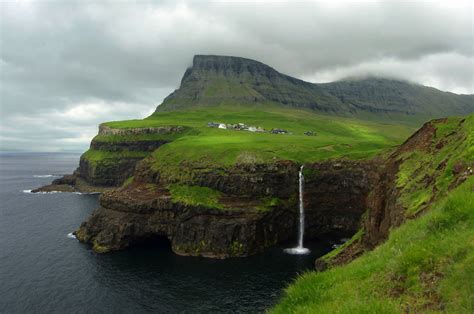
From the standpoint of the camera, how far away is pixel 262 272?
71562 mm

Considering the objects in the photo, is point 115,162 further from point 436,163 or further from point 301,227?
point 436,163

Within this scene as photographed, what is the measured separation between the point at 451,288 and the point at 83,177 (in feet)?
689

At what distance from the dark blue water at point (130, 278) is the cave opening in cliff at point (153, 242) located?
2186 mm

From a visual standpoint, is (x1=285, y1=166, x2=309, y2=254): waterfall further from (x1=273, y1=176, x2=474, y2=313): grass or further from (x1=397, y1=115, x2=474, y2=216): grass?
(x1=273, y1=176, x2=474, y2=313): grass

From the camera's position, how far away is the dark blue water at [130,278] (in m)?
58.1

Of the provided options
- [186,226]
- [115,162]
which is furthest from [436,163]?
[115,162]

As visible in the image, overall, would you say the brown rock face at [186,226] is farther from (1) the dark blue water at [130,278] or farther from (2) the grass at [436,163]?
(2) the grass at [436,163]

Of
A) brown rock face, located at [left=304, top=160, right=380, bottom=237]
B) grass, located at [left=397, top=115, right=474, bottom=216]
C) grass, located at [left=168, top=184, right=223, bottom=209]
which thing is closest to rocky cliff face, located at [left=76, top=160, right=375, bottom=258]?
brown rock face, located at [left=304, top=160, right=380, bottom=237]

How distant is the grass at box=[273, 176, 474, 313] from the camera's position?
1017cm

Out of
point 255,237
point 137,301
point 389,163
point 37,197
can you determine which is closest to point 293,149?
point 255,237

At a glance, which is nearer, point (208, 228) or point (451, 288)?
point (451, 288)

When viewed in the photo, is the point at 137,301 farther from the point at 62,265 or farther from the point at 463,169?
the point at 463,169

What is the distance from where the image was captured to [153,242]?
96438 millimetres

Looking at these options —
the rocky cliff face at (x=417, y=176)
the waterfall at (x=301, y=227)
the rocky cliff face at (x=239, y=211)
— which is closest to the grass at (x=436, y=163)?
the rocky cliff face at (x=417, y=176)
